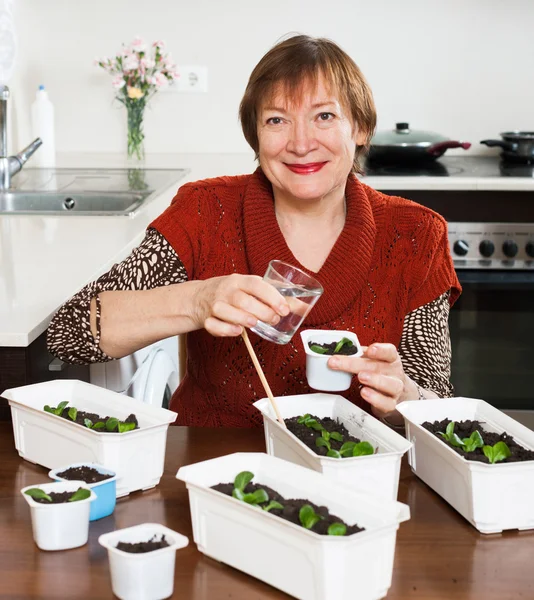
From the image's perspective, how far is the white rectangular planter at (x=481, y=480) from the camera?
107cm

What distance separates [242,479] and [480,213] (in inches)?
78.5

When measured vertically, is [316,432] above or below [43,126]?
below

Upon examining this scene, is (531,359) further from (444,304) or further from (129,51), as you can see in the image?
(129,51)

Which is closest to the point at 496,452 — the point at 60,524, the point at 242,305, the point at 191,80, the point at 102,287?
the point at 242,305

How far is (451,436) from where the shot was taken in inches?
46.6

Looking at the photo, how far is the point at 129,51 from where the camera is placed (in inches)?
125

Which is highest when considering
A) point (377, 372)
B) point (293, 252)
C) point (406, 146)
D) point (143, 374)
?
point (406, 146)

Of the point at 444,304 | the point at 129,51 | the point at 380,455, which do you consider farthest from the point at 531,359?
the point at 380,455

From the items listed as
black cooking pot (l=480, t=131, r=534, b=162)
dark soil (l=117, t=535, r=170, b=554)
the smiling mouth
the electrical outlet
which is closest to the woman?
the smiling mouth

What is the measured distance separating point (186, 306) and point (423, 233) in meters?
0.55

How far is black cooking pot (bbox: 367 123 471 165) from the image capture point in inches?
117

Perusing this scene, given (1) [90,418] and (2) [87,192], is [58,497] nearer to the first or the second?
(1) [90,418]

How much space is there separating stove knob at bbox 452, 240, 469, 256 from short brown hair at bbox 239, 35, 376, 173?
3.90 feet

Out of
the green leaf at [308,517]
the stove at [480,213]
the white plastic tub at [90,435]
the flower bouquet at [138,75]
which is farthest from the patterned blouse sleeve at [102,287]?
the flower bouquet at [138,75]
